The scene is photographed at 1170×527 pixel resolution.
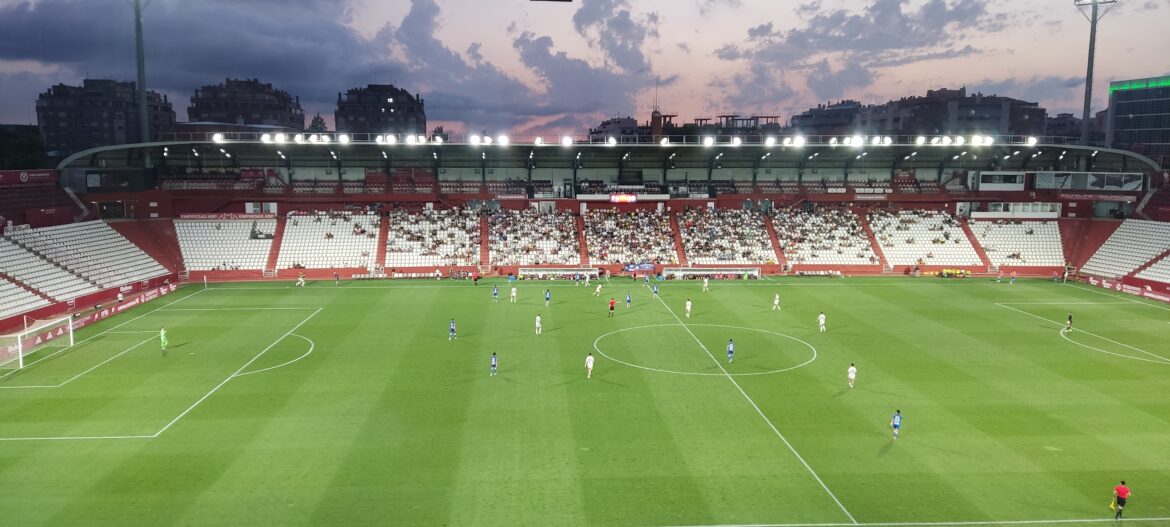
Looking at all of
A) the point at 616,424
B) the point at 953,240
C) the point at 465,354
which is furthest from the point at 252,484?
the point at 953,240

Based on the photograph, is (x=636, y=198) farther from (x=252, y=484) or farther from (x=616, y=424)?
(x=252, y=484)

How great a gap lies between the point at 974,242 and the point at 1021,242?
166 inches

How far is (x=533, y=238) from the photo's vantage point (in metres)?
60.1

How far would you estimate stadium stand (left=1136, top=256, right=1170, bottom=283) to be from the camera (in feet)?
155

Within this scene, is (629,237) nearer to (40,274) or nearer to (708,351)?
(708,351)

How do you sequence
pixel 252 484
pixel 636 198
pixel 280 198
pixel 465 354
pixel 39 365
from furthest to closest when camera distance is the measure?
pixel 636 198, pixel 280 198, pixel 465 354, pixel 39 365, pixel 252 484

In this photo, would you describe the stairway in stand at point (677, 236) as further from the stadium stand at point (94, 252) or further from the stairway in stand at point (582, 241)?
the stadium stand at point (94, 252)

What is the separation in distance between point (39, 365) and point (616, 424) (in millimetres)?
25814

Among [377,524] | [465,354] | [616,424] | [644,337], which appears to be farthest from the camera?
[644,337]

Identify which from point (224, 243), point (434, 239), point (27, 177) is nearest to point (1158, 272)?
point (434, 239)

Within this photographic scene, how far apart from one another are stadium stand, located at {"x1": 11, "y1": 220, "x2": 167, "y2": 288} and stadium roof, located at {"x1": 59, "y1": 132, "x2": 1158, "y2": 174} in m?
8.99

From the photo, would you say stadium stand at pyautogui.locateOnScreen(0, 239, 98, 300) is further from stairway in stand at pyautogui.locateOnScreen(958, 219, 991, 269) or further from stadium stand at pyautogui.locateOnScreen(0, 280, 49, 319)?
stairway in stand at pyautogui.locateOnScreen(958, 219, 991, 269)

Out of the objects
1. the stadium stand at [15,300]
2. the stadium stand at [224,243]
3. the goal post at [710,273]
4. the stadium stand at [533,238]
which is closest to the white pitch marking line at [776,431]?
the goal post at [710,273]

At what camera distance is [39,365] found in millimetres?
27797
